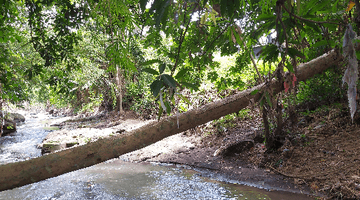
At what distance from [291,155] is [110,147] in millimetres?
3096

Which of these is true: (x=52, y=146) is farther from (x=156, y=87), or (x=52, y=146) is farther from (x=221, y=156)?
(x=156, y=87)

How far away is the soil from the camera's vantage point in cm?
302

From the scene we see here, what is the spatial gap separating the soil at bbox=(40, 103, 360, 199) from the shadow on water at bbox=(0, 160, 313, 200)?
0.29 meters

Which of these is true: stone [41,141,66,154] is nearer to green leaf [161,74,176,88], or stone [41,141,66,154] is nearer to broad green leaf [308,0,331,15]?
green leaf [161,74,176,88]

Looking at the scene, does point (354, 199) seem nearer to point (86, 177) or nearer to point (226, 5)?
point (226, 5)

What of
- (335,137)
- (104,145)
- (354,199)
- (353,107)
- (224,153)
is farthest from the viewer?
(224,153)

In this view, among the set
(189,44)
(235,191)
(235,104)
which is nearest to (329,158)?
(235,191)

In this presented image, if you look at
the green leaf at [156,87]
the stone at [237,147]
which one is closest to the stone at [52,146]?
Result: the stone at [237,147]

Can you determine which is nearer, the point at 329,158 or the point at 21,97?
the point at 329,158

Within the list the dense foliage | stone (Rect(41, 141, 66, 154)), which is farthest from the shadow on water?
stone (Rect(41, 141, 66, 154))

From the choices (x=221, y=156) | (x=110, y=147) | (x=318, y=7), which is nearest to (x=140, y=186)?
(x=221, y=156)

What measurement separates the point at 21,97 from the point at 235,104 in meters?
5.50

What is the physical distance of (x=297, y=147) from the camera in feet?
12.7

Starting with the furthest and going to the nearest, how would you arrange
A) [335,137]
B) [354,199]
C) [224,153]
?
[224,153] → [335,137] → [354,199]
